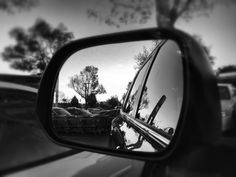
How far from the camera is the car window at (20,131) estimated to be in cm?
214

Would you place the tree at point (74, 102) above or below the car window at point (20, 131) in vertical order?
above

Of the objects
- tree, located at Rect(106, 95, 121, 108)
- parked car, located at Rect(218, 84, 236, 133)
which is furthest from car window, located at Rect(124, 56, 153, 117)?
parked car, located at Rect(218, 84, 236, 133)

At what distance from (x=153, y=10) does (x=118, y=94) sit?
41 centimetres

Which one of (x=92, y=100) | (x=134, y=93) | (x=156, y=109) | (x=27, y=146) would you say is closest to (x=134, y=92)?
(x=134, y=93)

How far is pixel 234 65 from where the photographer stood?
1.17 metres

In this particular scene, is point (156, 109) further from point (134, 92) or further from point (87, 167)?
point (87, 167)

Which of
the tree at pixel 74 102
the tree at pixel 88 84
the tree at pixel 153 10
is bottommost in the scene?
the tree at pixel 74 102

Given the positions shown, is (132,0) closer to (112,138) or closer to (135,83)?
(135,83)

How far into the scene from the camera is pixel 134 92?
160 cm

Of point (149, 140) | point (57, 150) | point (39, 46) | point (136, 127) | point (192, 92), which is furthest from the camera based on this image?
point (39, 46)

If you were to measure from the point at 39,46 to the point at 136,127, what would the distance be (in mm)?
1194

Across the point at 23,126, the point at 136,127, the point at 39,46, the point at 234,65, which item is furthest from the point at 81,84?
the point at 39,46

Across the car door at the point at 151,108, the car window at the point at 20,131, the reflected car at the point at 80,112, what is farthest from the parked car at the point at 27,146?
the reflected car at the point at 80,112

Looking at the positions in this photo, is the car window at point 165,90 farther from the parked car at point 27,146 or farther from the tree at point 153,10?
the parked car at point 27,146
